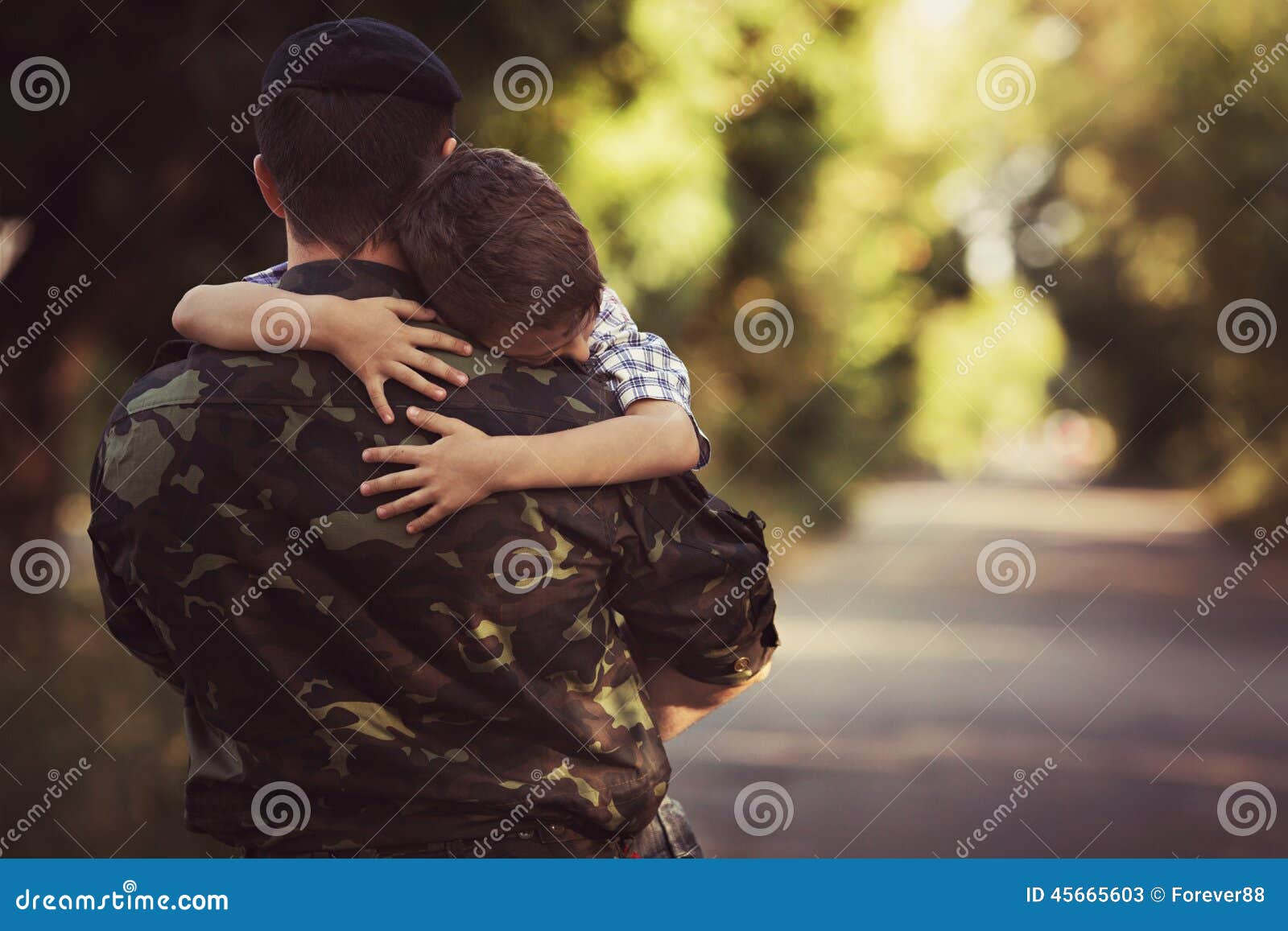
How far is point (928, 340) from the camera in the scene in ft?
40.2

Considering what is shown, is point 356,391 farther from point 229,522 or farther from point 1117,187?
point 1117,187

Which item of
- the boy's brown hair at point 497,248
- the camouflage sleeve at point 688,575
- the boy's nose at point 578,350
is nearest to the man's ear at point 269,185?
the boy's brown hair at point 497,248

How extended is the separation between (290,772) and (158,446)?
1.52 ft

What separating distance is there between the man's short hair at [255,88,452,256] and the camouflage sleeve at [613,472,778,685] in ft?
1.75

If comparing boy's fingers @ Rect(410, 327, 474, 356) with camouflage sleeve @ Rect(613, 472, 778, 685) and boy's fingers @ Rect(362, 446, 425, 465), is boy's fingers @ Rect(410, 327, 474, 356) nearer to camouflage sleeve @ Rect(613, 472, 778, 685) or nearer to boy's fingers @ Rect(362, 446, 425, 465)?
boy's fingers @ Rect(362, 446, 425, 465)

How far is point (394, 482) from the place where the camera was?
1817mm

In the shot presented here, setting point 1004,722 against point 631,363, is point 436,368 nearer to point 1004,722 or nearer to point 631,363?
point 631,363

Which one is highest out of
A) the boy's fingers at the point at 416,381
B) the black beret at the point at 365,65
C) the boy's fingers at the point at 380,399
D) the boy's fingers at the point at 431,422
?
the black beret at the point at 365,65

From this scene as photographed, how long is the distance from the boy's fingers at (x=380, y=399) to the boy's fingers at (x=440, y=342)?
0.09 metres

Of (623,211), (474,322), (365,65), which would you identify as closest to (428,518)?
(474,322)

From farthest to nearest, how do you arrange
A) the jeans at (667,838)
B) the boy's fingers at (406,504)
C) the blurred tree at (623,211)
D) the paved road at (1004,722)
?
the paved road at (1004,722)
the blurred tree at (623,211)
the jeans at (667,838)
the boy's fingers at (406,504)

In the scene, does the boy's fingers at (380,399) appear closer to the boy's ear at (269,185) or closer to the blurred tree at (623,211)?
the boy's ear at (269,185)

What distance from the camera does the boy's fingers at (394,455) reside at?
183cm

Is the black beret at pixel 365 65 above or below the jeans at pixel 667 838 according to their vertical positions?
above
